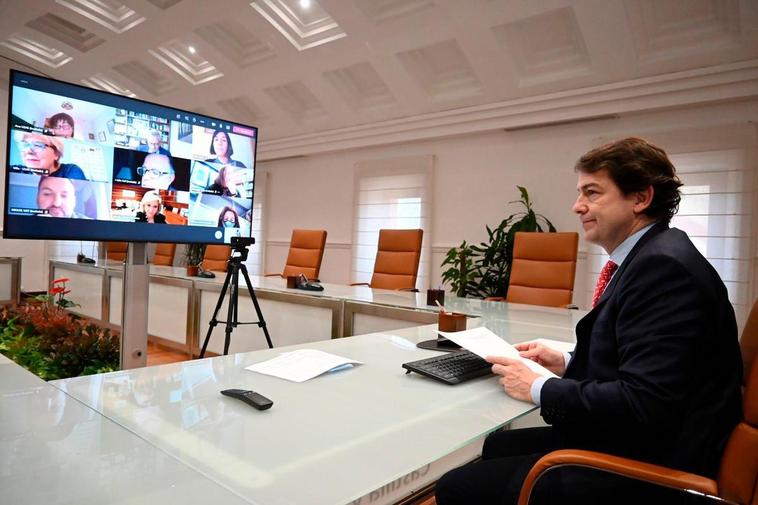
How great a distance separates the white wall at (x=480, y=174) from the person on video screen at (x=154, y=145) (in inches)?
152

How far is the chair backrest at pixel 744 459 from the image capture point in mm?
774

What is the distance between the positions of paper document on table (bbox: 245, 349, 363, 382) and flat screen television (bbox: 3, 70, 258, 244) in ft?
2.75

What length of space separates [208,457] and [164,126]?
143 centimetres

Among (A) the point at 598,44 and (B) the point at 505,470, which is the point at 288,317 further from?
(A) the point at 598,44

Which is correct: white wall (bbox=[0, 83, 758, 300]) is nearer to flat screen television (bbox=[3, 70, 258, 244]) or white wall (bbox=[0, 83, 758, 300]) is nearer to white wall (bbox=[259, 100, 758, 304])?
white wall (bbox=[259, 100, 758, 304])

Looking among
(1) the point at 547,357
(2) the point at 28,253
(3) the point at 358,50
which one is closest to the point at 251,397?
(1) the point at 547,357

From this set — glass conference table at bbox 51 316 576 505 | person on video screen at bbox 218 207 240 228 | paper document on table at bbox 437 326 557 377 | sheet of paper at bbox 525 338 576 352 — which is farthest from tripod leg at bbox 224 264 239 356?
sheet of paper at bbox 525 338 576 352

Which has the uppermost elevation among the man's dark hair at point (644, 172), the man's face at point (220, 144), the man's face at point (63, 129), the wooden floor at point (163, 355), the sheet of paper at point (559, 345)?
the man's face at point (220, 144)

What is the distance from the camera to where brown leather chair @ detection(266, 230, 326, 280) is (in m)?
4.31

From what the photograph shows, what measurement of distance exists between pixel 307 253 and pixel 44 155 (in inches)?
118

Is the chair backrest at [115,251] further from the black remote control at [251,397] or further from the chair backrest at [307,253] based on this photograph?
the black remote control at [251,397]

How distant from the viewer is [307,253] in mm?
4426

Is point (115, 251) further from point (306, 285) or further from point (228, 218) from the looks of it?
point (228, 218)

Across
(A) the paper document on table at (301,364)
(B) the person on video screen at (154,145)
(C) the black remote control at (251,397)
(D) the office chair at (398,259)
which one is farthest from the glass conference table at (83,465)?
(D) the office chair at (398,259)
